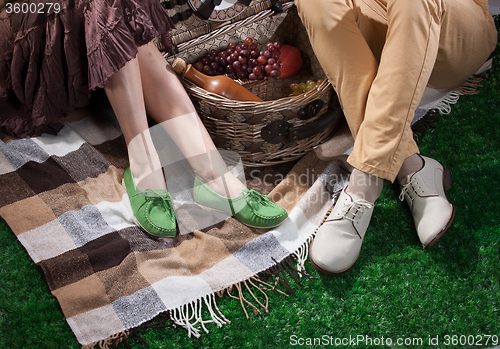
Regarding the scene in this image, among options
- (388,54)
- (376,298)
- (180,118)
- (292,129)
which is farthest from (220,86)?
(376,298)

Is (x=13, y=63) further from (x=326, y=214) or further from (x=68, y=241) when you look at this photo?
(x=326, y=214)

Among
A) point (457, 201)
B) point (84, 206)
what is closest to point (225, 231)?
point (84, 206)

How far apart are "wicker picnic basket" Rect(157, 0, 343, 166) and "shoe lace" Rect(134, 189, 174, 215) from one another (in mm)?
288

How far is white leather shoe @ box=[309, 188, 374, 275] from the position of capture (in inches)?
37.1

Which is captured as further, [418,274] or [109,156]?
[109,156]

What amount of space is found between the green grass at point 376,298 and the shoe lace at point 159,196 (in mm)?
317

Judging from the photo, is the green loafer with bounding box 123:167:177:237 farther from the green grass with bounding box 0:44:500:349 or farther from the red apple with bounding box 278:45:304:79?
the red apple with bounding box 278:45:304:79

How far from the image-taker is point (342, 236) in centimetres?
98

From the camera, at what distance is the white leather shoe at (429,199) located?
3.23 ft

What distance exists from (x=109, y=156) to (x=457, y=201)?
44.9 inches

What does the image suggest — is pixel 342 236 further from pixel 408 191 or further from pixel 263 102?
pixel 263 102

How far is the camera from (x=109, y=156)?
1213mm

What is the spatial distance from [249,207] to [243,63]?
23.3 inches

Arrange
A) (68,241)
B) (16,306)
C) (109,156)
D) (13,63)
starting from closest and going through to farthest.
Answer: (16,306) < (68,241) < (13,63) < (109,156)
